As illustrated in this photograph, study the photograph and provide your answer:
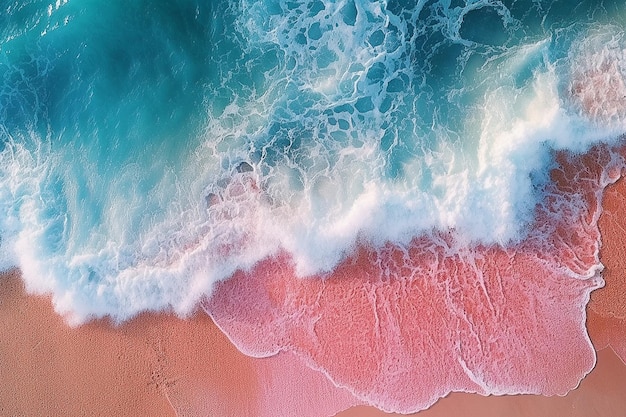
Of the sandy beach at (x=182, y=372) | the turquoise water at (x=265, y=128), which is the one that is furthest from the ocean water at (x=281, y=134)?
the sandy beach at (x=182, y=372)

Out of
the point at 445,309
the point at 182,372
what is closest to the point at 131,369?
the point at 182,372

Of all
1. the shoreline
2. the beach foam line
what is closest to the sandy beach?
the shoreline

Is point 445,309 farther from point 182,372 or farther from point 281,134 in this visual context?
point 182,372

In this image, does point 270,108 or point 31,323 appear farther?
point 270,108

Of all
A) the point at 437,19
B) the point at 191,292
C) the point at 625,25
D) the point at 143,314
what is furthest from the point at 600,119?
the point at 143,314

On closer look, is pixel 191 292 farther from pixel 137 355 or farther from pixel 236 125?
pixel 236 125

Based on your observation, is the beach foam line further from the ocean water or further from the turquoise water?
the turquoise water

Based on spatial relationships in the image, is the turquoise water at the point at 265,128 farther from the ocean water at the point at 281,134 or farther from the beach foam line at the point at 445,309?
the beach foam line at the point at 445,309
